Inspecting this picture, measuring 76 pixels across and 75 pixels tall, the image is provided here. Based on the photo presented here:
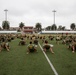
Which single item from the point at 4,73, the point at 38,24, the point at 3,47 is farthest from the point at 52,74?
the point at 38,24

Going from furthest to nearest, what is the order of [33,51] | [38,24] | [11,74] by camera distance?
[38,24], [33,51], [11,74]

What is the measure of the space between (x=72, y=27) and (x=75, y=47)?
165 m

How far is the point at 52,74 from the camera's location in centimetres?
912

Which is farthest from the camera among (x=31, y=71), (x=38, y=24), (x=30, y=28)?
(x=38, y=24)

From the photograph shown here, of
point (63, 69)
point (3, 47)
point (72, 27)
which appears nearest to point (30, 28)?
point (72, 27)

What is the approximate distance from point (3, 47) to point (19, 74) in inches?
409

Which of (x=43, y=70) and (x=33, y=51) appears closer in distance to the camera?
(x=43, y=70)

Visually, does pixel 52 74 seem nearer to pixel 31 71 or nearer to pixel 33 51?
pixel 31 71

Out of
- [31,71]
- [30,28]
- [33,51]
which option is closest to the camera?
[31,71]

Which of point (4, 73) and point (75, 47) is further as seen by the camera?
point (75, 47)

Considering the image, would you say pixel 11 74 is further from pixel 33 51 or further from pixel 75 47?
pixel 75 47

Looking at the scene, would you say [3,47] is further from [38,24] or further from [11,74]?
[38,24]

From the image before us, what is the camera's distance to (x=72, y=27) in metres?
181

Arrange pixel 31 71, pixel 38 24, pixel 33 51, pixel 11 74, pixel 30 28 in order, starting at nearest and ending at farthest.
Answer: pixel 11 74 < pixel 31 71 < pixel 33 51 < pixel 30 28 < pixel 38 24
